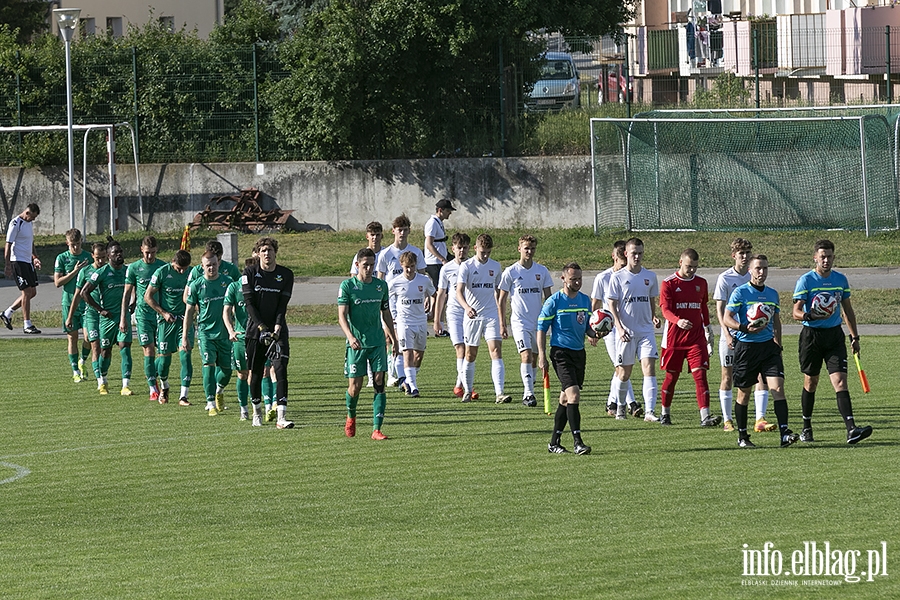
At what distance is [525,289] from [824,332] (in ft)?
13.6

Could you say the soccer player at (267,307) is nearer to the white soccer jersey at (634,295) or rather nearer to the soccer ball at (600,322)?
the soccer ball at (600,322)

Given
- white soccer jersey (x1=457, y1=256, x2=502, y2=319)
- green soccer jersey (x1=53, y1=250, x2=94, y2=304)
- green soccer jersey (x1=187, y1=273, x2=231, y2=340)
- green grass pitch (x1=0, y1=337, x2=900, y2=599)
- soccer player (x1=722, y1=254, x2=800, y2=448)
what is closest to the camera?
green grass pitch (x1=0, y1=337, x2=900, y2=599)

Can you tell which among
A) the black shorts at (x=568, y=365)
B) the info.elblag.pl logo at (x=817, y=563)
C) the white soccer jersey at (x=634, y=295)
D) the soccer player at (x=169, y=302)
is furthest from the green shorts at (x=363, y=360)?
the info.elblag.pl logo at (x=817, y=563)

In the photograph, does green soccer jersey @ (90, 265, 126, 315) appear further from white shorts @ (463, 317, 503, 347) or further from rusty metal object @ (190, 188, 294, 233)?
rusty metal object @ (190, 188, 294, 233)

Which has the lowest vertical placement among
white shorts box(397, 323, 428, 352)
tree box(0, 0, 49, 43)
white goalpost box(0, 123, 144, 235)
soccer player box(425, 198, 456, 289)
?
white shorts box(397, 323, 428, 352)

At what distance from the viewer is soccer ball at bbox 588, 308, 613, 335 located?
12953 mm

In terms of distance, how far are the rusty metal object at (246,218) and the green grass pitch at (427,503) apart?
56.7ft

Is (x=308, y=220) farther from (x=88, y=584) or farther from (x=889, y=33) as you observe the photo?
(x=88, y=584)

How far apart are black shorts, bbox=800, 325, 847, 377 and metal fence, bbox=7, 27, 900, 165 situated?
67.5 ft

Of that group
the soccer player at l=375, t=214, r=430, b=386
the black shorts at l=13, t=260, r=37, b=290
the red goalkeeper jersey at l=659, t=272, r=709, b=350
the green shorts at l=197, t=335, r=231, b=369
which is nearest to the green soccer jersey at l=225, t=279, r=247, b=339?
the green shorts at l=197, t=335, r=231, b=369

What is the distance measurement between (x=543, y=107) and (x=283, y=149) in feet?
23.2

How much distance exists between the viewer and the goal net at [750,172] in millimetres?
30188

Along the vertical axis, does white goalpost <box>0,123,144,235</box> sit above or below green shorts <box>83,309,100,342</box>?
above

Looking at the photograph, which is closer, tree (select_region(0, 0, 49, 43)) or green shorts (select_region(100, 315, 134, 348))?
green shorts (select_region(100, 315, 134, 348))
